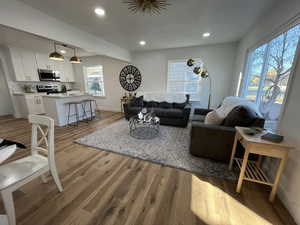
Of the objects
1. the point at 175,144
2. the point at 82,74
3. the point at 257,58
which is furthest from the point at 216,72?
the point at 82,74

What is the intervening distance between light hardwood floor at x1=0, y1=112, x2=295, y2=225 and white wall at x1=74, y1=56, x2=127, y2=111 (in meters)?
4.04

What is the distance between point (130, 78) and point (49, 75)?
11.3 ft

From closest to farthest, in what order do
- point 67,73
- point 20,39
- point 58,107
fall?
point 20,39, point 58,107, point 67,73

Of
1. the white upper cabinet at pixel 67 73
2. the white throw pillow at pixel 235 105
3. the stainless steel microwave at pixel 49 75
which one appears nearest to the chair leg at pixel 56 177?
the white throw pillow at pixel 235 105

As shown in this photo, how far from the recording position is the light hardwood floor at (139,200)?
1185 millimetres

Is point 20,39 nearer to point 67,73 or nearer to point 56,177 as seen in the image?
point 67,73

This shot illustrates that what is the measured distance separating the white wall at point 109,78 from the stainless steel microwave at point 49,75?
0.94 metres

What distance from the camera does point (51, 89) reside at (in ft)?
18.1

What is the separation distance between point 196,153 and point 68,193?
1.96 meters

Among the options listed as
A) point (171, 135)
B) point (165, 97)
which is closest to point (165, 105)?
point (165, 97)

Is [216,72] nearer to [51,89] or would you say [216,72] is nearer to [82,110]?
[82,110]

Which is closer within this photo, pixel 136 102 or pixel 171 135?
pixel 171 135

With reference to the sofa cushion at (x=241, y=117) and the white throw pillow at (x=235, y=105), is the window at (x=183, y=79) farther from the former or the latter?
the sofa cushion at (x=241, y=117)

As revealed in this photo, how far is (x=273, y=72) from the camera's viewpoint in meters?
1.98
